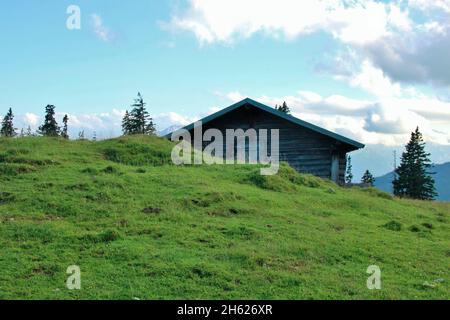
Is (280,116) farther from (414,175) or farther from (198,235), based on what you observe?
(414,175)

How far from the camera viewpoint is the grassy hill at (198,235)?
8875mm

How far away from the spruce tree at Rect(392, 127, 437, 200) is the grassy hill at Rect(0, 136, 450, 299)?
121ft

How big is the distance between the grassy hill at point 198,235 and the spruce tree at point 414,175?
36.8 meters

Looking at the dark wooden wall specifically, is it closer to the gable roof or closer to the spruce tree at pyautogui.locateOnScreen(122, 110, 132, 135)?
the gable roof

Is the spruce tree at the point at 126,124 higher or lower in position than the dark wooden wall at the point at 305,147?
higher

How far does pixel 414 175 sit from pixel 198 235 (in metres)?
48.7

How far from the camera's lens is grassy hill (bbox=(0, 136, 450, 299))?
888 centimetres

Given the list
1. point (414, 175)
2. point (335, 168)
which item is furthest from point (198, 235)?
point (414, 175)

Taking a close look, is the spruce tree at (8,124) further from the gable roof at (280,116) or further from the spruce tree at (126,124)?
the gable roof at (280,116)

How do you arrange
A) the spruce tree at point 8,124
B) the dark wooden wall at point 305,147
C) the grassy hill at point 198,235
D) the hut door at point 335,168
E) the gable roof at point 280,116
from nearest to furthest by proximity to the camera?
the grassy hill at point 198,235
the gable roof at point 280,116
the hut door at point 335,168
the dark wooden wall at point 305,147
the spruce tree at point 8,124

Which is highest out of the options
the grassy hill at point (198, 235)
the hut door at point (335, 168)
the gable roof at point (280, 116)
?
the gable roof at point (280, 116)

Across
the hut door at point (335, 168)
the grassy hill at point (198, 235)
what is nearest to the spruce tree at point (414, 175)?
the hut door at point (335, 168)

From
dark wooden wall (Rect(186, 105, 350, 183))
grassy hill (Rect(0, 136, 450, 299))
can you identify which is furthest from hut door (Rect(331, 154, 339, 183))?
grassy hill (Rect(0, 136, 450, 299))

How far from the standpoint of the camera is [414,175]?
2190 inches
